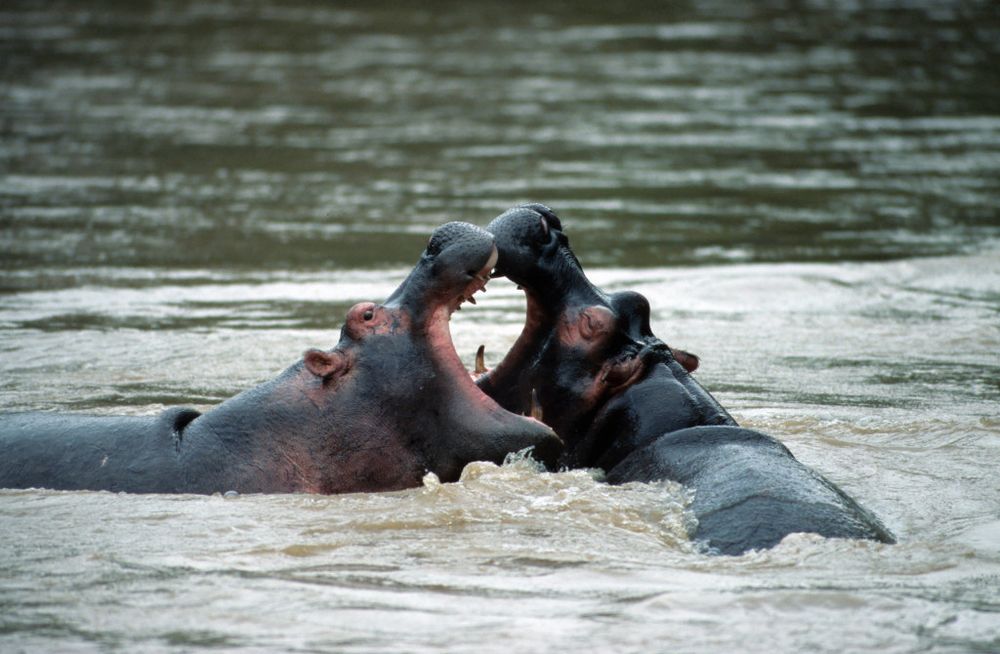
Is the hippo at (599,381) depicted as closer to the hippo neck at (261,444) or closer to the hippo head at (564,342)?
the hippo head at (564,342)

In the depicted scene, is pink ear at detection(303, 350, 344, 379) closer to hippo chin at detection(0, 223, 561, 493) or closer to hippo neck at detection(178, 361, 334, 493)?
hippo chin at detection(0, 223, 561, 493)

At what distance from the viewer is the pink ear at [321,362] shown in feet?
18.4

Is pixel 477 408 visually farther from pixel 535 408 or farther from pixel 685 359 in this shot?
pixel 685 359

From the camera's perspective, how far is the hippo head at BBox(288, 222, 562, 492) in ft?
18.7

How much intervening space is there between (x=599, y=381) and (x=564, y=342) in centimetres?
20

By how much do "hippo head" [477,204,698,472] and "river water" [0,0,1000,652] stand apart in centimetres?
49

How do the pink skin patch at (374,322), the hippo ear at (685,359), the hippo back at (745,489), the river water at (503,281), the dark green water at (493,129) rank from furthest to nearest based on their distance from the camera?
the dark green water at (493,129), the hippo ear at (685,359), the pink skin patch at (374,322), the hippo back at (745,489), the river water at (503,281)

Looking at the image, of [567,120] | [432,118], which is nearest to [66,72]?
[432,118]

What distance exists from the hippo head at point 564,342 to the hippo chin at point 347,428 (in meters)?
0.38

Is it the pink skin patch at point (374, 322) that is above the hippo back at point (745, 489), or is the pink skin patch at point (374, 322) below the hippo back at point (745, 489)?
above

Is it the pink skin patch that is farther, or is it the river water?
the pink skin patch

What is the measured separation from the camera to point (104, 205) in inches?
494

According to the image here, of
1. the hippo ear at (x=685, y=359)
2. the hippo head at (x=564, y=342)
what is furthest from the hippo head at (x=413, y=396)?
the hippo ear at (x=685, y=359)

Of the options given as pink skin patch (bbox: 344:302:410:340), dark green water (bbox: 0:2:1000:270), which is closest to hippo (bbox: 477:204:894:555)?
pink skin patch (bbox: 344:302:410:340)
